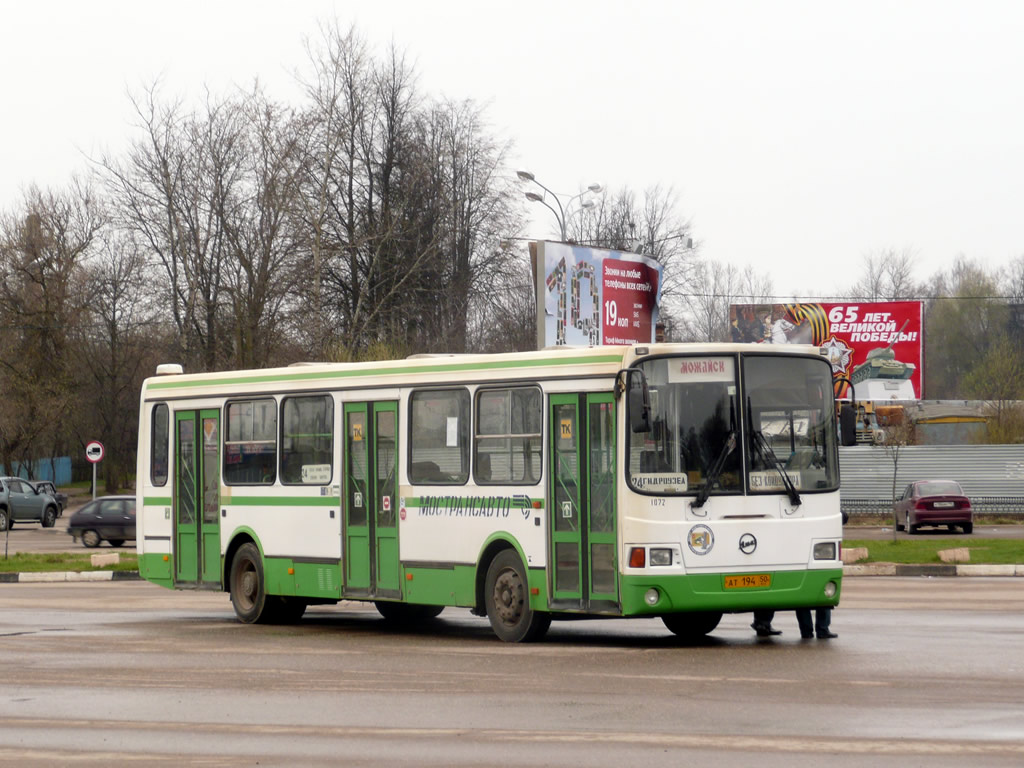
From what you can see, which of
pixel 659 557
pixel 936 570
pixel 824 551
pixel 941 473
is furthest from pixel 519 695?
pixel 941 473

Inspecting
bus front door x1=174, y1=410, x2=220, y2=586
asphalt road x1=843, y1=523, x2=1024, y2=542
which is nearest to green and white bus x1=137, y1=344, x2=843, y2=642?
bus front door x1=174, y1=410, x2=220, y2=586

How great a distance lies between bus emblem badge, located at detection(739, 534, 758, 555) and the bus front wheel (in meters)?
6.48

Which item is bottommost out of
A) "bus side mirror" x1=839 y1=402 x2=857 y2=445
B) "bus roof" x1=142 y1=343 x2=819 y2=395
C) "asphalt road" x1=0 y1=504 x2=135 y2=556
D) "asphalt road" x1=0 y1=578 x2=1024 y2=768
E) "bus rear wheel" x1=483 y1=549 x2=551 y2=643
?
"asphalt road" x1=0 y1=504 x2=135 y2=556

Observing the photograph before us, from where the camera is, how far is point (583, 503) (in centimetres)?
1459

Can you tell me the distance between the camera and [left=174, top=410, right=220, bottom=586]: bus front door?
19.2 m

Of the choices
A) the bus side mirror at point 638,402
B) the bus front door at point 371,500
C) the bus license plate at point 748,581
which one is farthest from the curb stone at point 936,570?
the bus side mirror at point 638,402

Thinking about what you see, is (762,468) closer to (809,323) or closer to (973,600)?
(973,600)

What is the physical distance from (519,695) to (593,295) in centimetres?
2895

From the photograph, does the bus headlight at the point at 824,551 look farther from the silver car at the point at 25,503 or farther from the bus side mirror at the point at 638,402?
the silver car at the point at 25,503

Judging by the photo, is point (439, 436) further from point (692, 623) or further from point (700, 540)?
point (700, 540)

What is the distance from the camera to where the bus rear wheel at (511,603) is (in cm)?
1502

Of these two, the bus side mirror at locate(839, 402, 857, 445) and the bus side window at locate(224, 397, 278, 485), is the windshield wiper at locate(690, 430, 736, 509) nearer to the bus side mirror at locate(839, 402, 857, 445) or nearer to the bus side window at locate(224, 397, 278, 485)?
the bus side mirror at locate(839, 402, 857, 445)

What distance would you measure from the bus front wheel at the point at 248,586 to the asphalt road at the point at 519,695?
429 millimetres

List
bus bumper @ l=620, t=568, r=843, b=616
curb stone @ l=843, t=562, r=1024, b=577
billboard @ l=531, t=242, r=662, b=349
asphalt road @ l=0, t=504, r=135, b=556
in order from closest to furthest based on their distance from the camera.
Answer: bus bumper @ l=620, t=568, r=843, b=616 < curb stone @ l=843, t=562, r=1024, b=577 < billboard @ l=531, t=242, r=662, b=349 < asphalt road @ l=0, t=504, r=135, b=556
